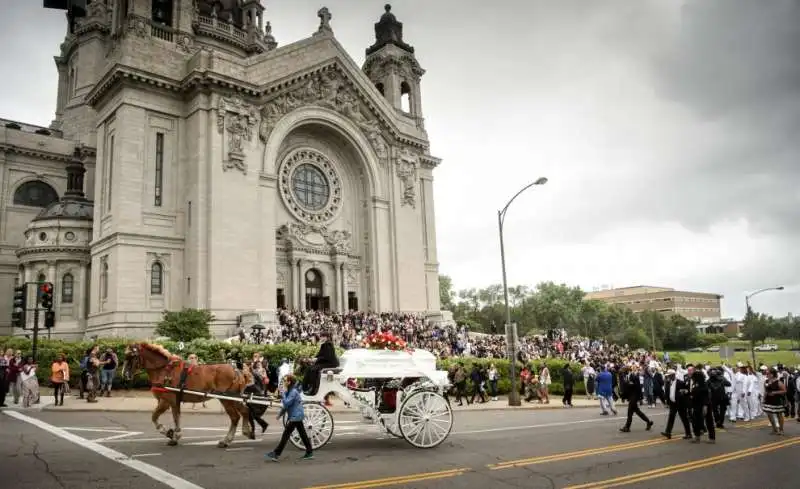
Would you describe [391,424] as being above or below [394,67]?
below

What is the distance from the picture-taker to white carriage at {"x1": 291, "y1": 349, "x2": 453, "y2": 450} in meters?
11.8

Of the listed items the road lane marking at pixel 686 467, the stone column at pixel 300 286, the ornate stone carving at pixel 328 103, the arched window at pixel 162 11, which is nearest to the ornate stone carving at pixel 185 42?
the arched window at pixel 162 11

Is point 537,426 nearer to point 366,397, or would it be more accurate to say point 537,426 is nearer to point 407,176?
point 366,397

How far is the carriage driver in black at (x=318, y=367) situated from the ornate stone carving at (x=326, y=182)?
30.3 metres

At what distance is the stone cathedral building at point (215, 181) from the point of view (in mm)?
34750

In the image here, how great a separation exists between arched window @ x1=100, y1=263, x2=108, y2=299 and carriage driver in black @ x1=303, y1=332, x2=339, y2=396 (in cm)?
2684

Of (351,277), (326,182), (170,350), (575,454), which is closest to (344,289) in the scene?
(351,277)

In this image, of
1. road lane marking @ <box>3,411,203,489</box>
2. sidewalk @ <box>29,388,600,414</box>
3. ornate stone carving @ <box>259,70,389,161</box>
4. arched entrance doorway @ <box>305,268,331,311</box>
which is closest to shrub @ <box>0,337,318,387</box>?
sidewalk @ <box>29,388,600,414</box>

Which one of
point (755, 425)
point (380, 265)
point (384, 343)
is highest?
point (380, 265)

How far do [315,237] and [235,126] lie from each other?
10035mm

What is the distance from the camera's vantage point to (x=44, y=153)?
46.2 metres

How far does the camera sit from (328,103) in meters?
43.2

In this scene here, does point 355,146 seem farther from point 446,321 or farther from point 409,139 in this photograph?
point 446,321

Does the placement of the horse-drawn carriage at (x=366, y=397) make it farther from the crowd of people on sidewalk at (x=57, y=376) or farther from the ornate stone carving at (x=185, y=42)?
the ornate stone carving at (x=185, y=42)
